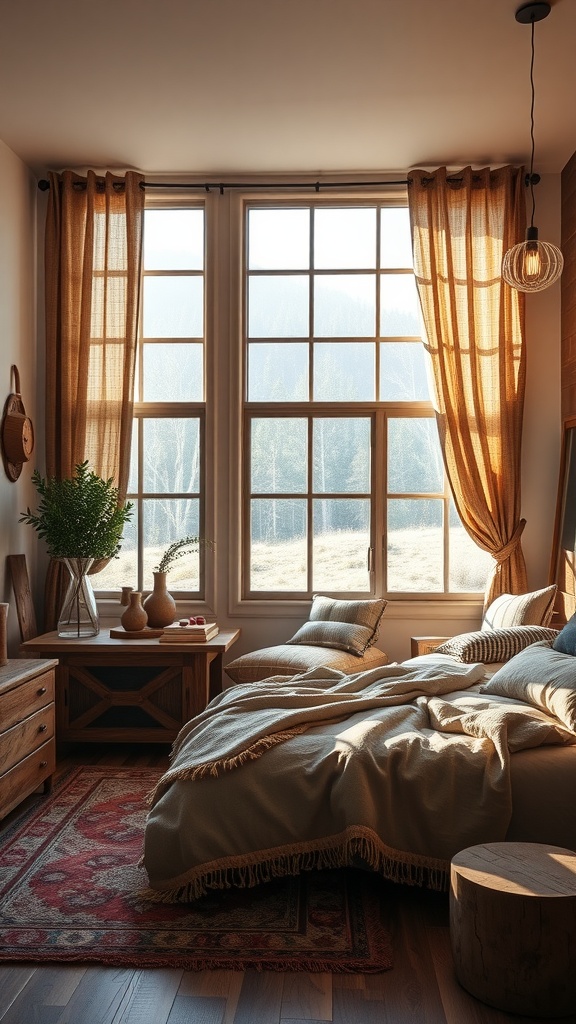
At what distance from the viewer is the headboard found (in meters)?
5.11

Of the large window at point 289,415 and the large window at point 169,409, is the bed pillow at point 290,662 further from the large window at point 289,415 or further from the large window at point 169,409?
the large window at point 169,409

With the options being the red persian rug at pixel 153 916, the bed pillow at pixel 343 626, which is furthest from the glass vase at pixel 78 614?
the red persian rug at pixel 153 916

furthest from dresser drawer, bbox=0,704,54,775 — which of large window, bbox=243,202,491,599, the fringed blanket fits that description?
large window, bbox=243,202,491,599

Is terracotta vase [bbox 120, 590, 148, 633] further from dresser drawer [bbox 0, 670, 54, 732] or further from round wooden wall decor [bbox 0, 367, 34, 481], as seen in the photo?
round wooden wall decor [bbox 0, 367, 34, 481]

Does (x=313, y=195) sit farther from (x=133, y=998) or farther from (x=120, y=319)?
(x=133, y=998)

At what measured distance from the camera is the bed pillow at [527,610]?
4602 mm

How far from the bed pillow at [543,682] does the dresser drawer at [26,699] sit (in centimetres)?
197

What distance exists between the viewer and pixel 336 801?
2994 mm

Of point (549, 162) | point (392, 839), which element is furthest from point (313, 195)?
point (392, 839)

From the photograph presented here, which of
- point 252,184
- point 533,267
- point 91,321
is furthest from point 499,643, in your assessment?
point 252,184

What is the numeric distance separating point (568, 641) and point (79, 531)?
2.67 metres

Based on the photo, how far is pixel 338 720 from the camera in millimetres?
3488

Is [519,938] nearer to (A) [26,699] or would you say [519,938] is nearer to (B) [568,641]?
(B) [568,641]

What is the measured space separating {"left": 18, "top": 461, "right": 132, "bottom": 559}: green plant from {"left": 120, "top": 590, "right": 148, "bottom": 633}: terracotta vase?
0.95ft
